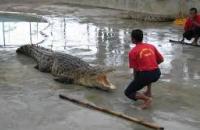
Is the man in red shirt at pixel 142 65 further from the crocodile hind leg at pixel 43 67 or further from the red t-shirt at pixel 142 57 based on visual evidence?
the crocodile hind leg at pixel 43 67

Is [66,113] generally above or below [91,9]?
below

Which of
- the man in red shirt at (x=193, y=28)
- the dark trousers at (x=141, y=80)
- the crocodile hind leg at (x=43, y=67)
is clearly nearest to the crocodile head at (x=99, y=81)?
the dark trousers at (x=141, y=80)

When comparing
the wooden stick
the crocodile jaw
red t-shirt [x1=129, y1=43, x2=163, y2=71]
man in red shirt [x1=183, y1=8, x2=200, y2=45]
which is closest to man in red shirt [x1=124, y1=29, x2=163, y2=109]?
red t-shirt [x1=129, y1=43, x2=163, y2=71]

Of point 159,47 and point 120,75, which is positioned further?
point 159,47

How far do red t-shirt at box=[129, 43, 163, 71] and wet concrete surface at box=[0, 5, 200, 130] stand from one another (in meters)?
0.62

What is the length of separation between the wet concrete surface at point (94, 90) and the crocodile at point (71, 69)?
13 cm

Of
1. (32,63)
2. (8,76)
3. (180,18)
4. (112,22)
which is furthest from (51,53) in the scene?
(180,18)

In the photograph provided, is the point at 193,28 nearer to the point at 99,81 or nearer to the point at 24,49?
the point at 24,49

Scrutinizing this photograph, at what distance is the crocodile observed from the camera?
8039mm

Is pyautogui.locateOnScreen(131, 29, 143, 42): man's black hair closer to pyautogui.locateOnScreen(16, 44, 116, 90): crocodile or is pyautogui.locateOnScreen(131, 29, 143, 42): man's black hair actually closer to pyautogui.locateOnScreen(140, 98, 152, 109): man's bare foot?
pyautogui.locateOnScreen(140, 98, 152, 109): man's bare foot

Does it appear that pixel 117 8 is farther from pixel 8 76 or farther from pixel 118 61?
pixel 8 76

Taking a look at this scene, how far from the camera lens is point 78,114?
6.74 m

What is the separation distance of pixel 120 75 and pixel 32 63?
2.13 metres

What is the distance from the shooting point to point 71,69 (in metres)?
8.68
